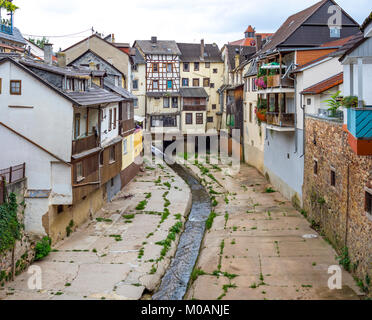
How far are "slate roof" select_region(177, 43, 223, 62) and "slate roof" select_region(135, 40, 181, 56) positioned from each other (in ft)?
5.98

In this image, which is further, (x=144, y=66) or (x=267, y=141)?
(x=144, y=66)

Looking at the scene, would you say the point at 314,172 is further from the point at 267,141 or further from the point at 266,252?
the point at 267,141

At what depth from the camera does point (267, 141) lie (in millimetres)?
39344

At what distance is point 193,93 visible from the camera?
62.1 meters

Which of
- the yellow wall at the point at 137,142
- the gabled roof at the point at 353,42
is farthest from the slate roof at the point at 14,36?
the gabled roof at the point at 353,42

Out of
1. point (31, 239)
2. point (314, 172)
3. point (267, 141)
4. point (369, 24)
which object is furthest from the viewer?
point (267, 141)

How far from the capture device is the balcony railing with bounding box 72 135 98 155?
22.6 meters

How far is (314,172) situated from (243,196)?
9.73 metres

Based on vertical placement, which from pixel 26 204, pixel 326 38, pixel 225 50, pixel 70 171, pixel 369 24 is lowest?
pixel 26 204

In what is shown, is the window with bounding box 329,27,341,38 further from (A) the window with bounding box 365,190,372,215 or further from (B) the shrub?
(B) the shrub

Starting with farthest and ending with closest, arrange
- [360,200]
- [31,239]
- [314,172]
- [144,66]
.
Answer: [144,66] → [314,172] → [31,239] → [360,200]

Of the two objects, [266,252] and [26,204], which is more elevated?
[26,204]

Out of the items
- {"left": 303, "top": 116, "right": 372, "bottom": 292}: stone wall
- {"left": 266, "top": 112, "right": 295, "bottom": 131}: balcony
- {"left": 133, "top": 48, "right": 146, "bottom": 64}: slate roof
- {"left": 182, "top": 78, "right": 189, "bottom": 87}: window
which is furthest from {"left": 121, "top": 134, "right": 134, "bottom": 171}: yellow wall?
{"left": 182, "top": 78, "right": 189, "bottom": 87}: window

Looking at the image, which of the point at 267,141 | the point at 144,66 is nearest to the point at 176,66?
the point at 144,66
